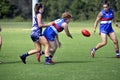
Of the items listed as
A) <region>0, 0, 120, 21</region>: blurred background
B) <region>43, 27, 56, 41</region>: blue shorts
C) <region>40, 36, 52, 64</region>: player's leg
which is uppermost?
<region>43, 27, 56, 41</region>: blue shorts

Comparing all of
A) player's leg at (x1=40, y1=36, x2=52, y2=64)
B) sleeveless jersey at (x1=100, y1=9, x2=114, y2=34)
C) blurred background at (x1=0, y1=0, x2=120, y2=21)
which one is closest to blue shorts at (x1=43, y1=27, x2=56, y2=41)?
player's leg at (x1=40, y1=36, x2=52, y2=64)

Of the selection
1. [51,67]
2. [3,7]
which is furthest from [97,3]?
[51,67]

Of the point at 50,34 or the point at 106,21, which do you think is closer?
the point at 50,34

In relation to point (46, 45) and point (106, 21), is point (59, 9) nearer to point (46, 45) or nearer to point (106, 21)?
point (106, 21)

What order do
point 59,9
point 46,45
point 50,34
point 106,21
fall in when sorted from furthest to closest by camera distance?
point 59,9 → point 106,21 → point 50,34 → point 46,45

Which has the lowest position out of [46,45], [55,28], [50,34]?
[46,45]

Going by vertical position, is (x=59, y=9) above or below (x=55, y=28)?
below

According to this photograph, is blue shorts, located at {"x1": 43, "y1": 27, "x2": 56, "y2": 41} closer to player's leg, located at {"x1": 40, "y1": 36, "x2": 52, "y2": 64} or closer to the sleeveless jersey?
player's leg, located at {"x1": 40, "y1": 36, "x2": 52, "y2": 64}

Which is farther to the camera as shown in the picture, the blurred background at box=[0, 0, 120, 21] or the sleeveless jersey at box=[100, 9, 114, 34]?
the blurred background at box=[0, 0, 120, 21]

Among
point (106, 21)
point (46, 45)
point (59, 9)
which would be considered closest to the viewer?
point (46, 45)

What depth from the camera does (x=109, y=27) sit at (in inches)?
655

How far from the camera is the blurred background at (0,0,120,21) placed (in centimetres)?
7038

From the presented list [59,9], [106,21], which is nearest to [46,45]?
[106,21]

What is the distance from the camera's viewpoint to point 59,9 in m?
74.8
